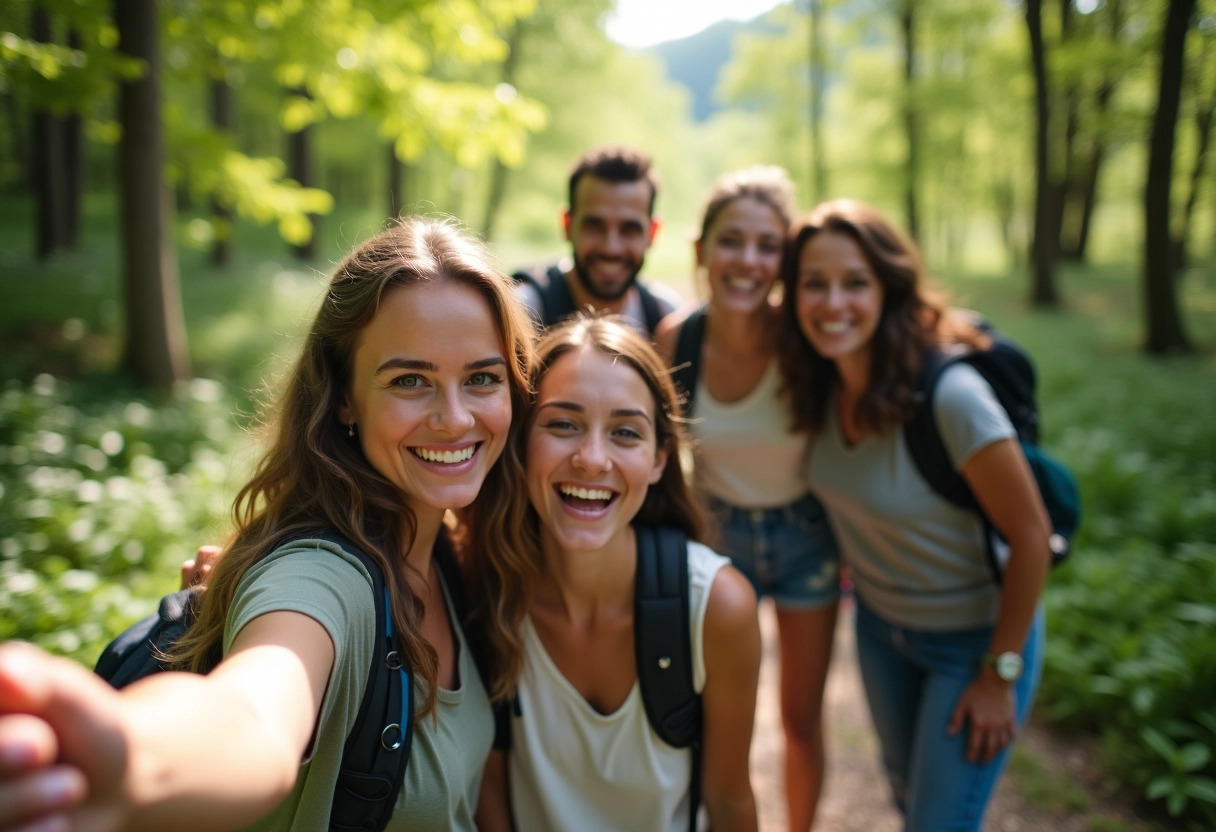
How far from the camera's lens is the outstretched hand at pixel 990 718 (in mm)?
2445

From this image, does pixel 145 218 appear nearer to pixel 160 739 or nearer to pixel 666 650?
pixel 666 650

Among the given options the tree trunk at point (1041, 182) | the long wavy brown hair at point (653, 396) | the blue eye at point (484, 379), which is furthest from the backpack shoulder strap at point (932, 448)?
the tree trunk at point (1041, 182)

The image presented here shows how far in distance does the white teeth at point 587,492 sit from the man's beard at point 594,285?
1664mm

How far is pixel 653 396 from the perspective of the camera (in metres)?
2.19

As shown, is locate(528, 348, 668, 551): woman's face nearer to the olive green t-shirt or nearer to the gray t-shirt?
the olive green t-shirt

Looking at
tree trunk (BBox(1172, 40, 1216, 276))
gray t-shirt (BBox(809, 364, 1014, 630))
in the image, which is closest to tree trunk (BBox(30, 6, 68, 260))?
gray t-shirt (BBox(809, 364, 1014, 630))

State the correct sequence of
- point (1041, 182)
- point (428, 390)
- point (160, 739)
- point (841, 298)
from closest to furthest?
point (160, 739), point (428, 390), point (841, 298), point (1041, 182)

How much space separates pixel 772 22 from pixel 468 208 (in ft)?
43.9

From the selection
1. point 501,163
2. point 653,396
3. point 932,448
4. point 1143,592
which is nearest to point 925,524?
point 932,448

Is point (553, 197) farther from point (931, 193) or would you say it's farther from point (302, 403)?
point (302, 403)

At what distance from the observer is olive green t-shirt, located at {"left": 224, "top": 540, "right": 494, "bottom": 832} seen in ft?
4.36

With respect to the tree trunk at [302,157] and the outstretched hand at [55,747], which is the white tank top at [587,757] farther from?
the tree trunk at [302,157]

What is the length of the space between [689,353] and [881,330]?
2.74 feet

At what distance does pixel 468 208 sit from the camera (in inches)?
1134
